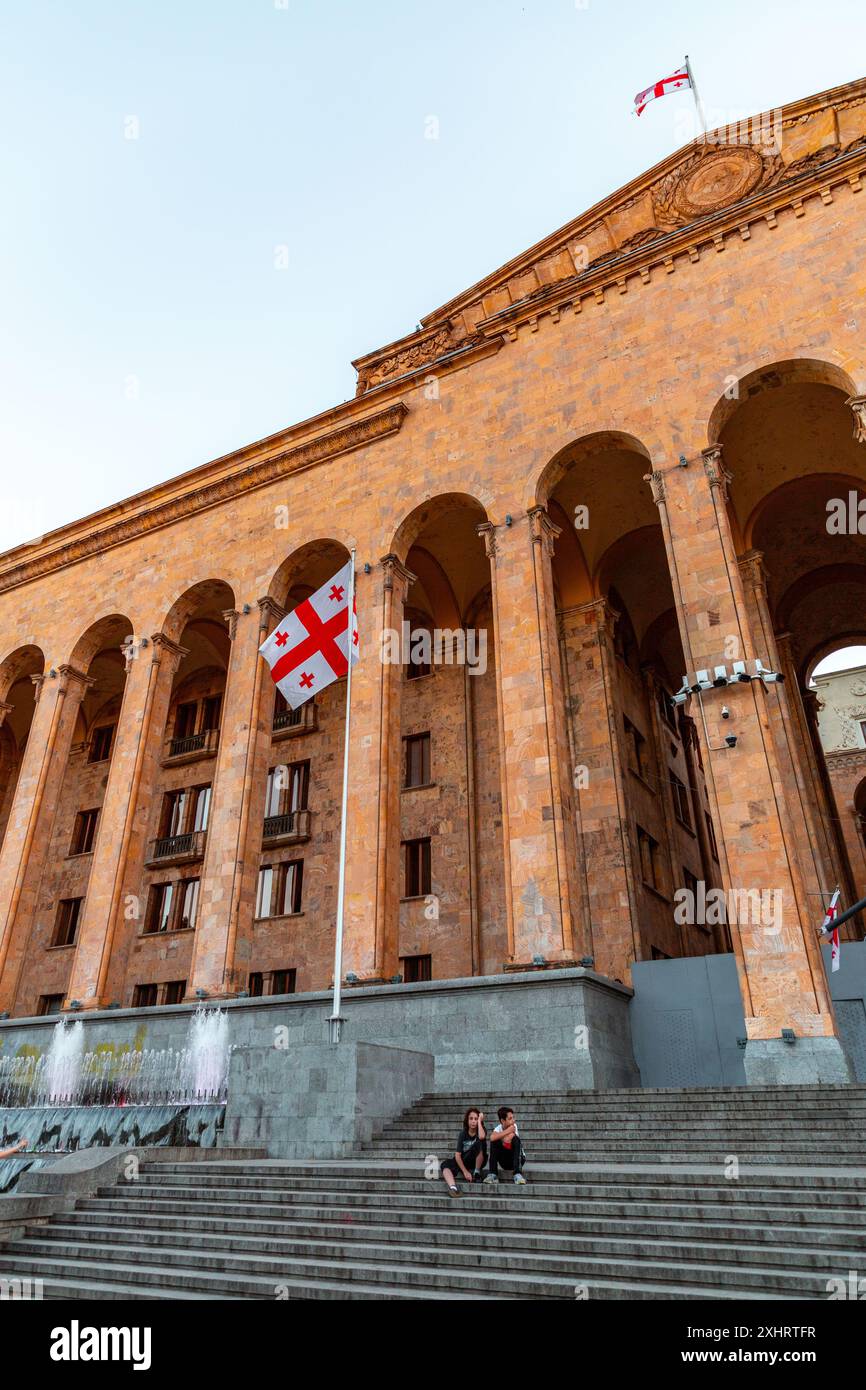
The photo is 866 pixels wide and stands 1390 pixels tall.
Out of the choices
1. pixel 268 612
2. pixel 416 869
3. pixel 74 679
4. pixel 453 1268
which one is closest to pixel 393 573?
pixel 268 612

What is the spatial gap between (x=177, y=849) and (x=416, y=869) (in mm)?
9014

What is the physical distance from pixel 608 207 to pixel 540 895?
58.5ft

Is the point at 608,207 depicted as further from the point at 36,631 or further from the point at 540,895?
the point at 36,631

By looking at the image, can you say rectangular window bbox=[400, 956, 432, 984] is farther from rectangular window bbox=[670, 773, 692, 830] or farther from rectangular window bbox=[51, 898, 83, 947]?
rectangular window bbox=[51, 898, 83, 947]

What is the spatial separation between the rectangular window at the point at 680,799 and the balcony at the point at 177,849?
15.1 meters

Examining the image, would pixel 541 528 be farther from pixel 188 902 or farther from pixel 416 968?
pixel 188 902

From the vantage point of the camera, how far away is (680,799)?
27844 millimetres

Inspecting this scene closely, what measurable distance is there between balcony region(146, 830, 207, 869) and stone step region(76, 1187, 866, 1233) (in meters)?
17.9

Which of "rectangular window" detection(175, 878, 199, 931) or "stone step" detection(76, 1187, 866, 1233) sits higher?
"rectangular window" detection(175, 878, 199, 931)

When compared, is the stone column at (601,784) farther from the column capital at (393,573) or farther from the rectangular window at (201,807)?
the rectangular window at (201,807)

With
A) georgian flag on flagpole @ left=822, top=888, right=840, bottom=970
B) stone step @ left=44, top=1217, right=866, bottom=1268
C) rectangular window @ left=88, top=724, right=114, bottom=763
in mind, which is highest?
rectangular window @ left=88, top=724, right=114, bottom=763

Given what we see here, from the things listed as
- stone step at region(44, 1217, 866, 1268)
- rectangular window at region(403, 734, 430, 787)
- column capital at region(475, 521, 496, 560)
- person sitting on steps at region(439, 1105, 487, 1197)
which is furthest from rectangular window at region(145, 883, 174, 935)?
person sitting on steps at region(439, 1105, 487, 1197)

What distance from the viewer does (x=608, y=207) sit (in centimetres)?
2211

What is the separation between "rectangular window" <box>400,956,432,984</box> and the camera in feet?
73.4
